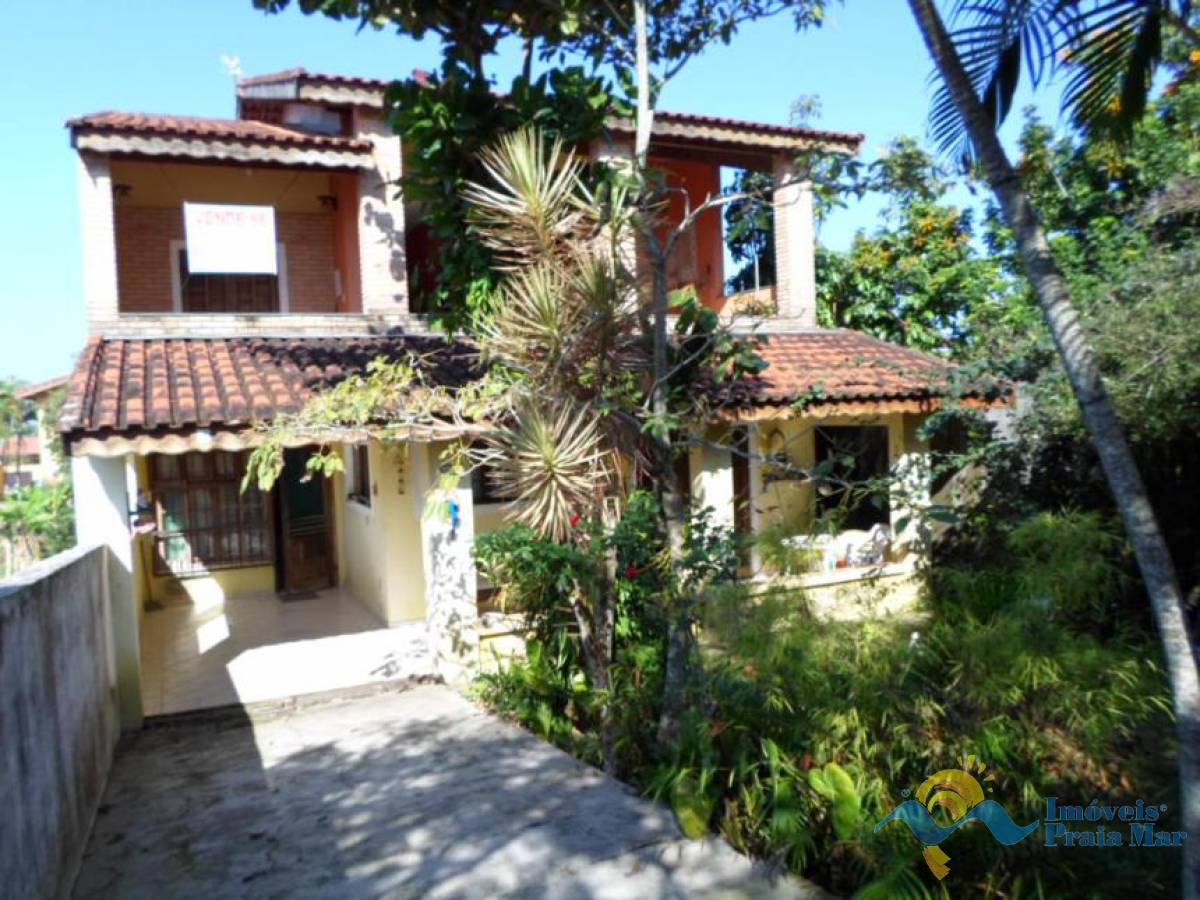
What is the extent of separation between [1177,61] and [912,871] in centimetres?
1056

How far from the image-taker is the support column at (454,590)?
32.5ft

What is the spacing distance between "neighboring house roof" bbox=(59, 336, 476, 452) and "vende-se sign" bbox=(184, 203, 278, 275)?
4.81ft

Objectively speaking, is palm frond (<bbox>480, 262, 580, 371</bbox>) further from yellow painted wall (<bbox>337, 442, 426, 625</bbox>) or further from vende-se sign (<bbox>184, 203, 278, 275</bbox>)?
vende-se sign (<bbox>184, 203, 278, 275</bbox>)

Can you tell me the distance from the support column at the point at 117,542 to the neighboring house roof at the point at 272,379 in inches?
23.3

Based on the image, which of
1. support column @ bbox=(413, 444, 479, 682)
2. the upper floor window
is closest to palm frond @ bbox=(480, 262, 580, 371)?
support column @ bbox=(413, 444, 479, 682)

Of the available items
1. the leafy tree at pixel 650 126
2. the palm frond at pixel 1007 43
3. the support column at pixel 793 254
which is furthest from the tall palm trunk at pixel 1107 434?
the support column at pixel 793 254

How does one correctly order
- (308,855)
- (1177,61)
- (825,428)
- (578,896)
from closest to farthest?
(578,896) < (308,855) < (1177,61) < (825,428)

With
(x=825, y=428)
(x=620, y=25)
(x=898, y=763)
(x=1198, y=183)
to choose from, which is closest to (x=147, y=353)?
(x=620, y=25)

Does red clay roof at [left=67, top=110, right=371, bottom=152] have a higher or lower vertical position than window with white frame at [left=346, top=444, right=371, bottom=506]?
higher

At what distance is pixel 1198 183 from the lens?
957cm

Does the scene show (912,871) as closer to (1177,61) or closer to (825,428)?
(1177,61)

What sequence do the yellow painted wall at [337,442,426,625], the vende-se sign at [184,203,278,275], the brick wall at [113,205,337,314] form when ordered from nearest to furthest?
the yellow painted wall at [337,442,426,625]
the vende-se sign at [184,203,278,275]
the brick wall at [113,205,337,314]

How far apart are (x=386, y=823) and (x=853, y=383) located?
8.48 metres

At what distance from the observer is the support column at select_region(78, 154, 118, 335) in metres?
11.3
